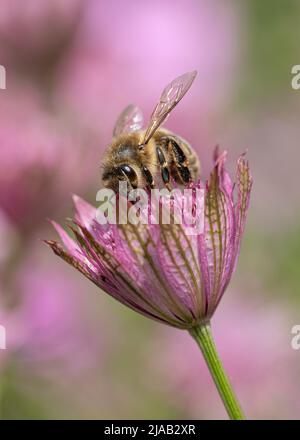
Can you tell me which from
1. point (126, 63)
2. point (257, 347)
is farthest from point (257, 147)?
point (257, 347)

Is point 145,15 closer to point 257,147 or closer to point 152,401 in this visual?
point 257,147

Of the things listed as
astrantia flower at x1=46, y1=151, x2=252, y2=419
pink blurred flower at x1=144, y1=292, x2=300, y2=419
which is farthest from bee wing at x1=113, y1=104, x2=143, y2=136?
pink blurred flower at x1=144, y1=292, x2=300, y2=419

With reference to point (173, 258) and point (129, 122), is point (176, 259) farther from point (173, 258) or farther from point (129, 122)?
point (129, 122)

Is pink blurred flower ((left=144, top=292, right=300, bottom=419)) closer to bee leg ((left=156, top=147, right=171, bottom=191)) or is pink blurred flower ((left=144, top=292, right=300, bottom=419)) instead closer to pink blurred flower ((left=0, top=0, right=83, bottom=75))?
bee leg ((left=156, top=147, right=171, bottom=191))

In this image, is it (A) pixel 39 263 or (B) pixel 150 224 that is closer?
(B) pixel 150 224

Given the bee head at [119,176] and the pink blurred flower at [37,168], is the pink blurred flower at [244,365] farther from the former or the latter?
the bee head at [119,176]

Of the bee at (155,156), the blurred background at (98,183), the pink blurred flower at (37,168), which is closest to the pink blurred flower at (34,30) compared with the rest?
the blurred background at (98,183)

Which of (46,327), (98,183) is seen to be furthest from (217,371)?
(98,183)
